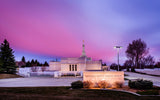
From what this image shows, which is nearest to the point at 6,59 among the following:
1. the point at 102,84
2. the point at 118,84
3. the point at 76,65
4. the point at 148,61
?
the point at 76,65

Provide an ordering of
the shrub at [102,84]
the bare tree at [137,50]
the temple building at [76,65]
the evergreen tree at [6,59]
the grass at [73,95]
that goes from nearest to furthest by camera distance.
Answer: the grass at [73,95] < the shrub at [102,84] < the evergreen tree at [6,59] < the temple building at [76,65] < the bare tree at [137,50]

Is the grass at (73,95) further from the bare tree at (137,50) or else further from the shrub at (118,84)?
the bare tree at (137,50)

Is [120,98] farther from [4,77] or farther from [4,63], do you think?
[4,63]

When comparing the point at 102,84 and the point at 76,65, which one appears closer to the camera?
the point at 102,84

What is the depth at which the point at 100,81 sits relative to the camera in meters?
14.4

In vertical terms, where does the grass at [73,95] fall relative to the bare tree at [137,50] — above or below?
below

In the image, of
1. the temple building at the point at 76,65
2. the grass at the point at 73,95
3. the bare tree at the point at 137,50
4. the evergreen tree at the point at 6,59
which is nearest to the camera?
the grass at the point at 73,95

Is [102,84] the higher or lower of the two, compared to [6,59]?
lower

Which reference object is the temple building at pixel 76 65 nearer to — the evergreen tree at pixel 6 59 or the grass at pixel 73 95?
the evergreen tree at pixel 6 59

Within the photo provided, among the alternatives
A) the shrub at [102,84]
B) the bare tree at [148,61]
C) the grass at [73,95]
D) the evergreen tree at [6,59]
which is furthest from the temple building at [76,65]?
the grass at [73,95]

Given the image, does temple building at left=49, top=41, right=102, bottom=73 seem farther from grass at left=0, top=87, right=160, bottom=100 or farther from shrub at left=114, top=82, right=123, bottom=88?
grass at left=0, top=87, right=160, bottom=100

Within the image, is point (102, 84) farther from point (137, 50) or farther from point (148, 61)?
point (148, 61)

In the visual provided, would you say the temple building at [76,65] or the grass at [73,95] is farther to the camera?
the temple building at [76,65]

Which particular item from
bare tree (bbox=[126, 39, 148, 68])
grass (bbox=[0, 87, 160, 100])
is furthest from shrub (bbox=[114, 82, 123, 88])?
bare tree (bbox=[126, 39, 148, 68])
